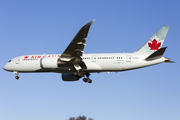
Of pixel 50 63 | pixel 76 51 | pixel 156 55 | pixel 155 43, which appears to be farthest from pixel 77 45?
pixel 155 43

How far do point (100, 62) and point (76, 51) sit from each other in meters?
3.14

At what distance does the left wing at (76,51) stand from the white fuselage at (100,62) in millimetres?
764

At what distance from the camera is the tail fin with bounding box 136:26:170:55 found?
34.0 meters

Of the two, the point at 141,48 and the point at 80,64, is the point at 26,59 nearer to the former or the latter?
the point at 80,64

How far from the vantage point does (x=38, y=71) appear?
119 ft

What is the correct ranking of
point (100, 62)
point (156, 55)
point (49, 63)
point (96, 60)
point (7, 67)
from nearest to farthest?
point (156, 55), point (49, 63), point (100, 62), point (96, 60), point (7, 67)

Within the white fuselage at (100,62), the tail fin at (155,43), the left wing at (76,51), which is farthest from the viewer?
the tail fin at (155,43)

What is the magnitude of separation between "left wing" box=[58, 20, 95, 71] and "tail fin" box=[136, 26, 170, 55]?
6.73 metres

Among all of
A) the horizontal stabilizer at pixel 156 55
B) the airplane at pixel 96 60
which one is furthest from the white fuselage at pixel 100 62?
the horizontal stabilizer at pixel 156 55

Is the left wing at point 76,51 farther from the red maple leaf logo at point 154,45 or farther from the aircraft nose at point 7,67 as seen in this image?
the aircraft nose at point 7,67

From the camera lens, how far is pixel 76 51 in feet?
106

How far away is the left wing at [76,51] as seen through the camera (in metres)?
29.6

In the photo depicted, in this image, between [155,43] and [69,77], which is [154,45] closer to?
[155,43]

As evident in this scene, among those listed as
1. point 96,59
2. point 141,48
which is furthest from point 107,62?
point 141,48
